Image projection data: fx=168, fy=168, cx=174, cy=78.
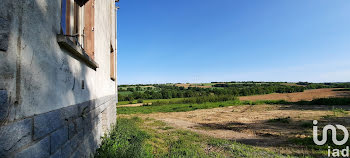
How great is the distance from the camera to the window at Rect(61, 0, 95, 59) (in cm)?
240

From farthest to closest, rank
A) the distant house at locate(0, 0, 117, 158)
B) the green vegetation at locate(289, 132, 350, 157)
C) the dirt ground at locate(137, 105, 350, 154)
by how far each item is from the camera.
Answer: the dirt ground at locate(137, 105, 350, 154)
the green vegetation at locate(289, 132, 350, 157)
the distant house at locate(0, 0, 117, 158)

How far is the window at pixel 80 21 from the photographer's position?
240cm

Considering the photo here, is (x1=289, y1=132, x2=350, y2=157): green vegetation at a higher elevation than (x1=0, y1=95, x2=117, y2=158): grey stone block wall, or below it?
below

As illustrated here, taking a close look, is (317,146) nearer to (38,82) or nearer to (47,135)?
(47,135)

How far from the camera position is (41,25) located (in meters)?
1.47

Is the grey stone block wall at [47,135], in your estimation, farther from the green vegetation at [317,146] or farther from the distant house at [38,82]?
the green vegetation at [317,146]

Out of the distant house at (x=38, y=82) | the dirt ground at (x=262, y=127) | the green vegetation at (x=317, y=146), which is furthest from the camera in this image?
the dirt ground at (x=262, y=127)

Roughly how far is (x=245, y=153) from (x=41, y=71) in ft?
22.8

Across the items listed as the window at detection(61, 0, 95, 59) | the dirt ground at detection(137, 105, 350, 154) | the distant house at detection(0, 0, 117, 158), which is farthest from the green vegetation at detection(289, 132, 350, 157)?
the window at detection(61, 0, 95, 59)

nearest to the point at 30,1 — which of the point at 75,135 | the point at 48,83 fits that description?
the point at 48,83

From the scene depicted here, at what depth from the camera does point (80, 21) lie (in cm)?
295

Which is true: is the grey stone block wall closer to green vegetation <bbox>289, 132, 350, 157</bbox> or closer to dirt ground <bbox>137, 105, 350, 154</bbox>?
dirt ground <bbox>137, 105, 350, 154</bbox>

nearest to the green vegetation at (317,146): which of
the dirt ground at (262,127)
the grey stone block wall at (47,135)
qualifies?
the dirt ground at (262,127)

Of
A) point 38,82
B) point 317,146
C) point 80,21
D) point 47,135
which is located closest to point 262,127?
point 317,146
